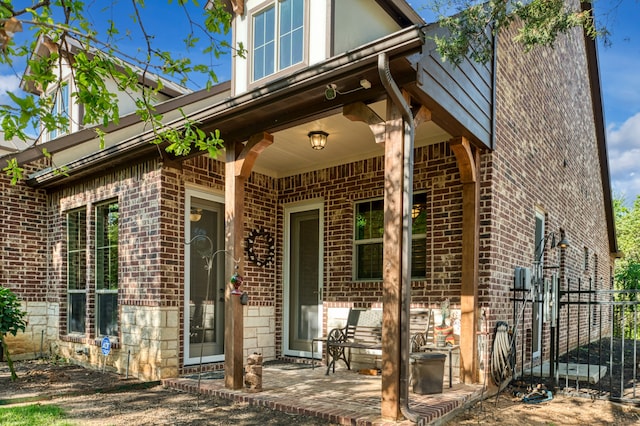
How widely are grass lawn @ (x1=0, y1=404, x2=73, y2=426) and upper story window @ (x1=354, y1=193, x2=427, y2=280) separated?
3901 mm

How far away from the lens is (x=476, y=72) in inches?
206

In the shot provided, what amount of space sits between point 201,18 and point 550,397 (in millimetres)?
5245

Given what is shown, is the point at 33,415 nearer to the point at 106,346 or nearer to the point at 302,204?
the point at 106,346

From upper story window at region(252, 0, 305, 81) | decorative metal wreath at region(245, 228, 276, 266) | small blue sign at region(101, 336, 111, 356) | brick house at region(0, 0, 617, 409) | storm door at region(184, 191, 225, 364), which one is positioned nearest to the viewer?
brick house at region(0, 0, 617, 409)

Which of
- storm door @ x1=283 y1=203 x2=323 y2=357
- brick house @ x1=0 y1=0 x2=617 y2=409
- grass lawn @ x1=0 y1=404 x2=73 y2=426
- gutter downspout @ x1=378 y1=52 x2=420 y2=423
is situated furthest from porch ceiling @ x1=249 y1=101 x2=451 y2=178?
grass lawn @ x1=0 y1=404 x2=73 y2=426

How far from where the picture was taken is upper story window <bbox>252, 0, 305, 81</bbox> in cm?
573

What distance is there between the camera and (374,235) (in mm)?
6707

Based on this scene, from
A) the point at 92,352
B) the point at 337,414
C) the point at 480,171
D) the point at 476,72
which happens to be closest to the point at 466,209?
the point at 480,171

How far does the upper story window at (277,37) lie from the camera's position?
5.73 meters

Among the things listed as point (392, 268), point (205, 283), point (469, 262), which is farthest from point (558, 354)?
point (205, 283)

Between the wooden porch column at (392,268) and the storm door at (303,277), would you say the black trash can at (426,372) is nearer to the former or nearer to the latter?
the wooden porch column at (392,268)

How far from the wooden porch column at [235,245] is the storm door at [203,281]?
1.16 metres

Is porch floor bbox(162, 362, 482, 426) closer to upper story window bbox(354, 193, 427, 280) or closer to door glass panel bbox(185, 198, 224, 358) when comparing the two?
door glass panel bbox(185, 198, 224, 358)

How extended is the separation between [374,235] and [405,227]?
268 centimetres
